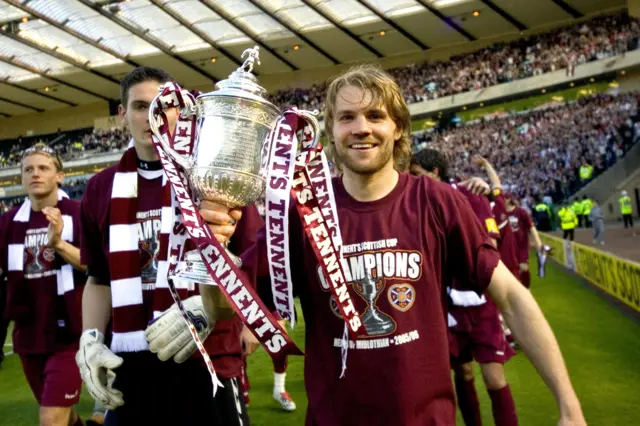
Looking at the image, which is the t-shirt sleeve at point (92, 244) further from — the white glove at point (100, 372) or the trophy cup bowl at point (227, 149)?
the trophy cup bowl at point (227, 149)

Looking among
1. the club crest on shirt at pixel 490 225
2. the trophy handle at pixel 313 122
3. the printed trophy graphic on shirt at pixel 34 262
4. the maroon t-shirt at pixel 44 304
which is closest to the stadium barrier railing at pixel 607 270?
the club crest on shirt at pixel 490 225

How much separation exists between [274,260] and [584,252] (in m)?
12.9

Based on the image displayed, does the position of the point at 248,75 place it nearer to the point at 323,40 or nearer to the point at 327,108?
the point at 327,108

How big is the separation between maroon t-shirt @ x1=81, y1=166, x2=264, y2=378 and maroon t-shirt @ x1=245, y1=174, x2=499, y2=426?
51cm

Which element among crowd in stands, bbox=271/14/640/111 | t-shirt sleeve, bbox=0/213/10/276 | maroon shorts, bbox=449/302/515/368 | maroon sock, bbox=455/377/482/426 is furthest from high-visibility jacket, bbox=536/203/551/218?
t-shirt sleeve, bbox=0/213/10/276

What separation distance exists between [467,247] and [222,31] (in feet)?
116

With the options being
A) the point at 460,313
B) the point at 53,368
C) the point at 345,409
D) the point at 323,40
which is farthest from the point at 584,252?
the point at 323,40

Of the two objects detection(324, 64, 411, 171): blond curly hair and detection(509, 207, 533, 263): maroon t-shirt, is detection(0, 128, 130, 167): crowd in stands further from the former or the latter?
detection(324, 64, 411, 171): blond curly hair

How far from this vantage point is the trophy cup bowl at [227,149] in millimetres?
1844

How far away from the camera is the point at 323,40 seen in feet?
125

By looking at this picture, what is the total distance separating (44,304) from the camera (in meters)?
4.36

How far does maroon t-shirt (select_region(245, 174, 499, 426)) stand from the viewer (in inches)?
82.9

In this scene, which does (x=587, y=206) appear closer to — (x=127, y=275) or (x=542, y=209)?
(x=542, y=209)

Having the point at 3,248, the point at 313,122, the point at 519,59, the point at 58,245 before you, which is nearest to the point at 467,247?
the point at 313,122
